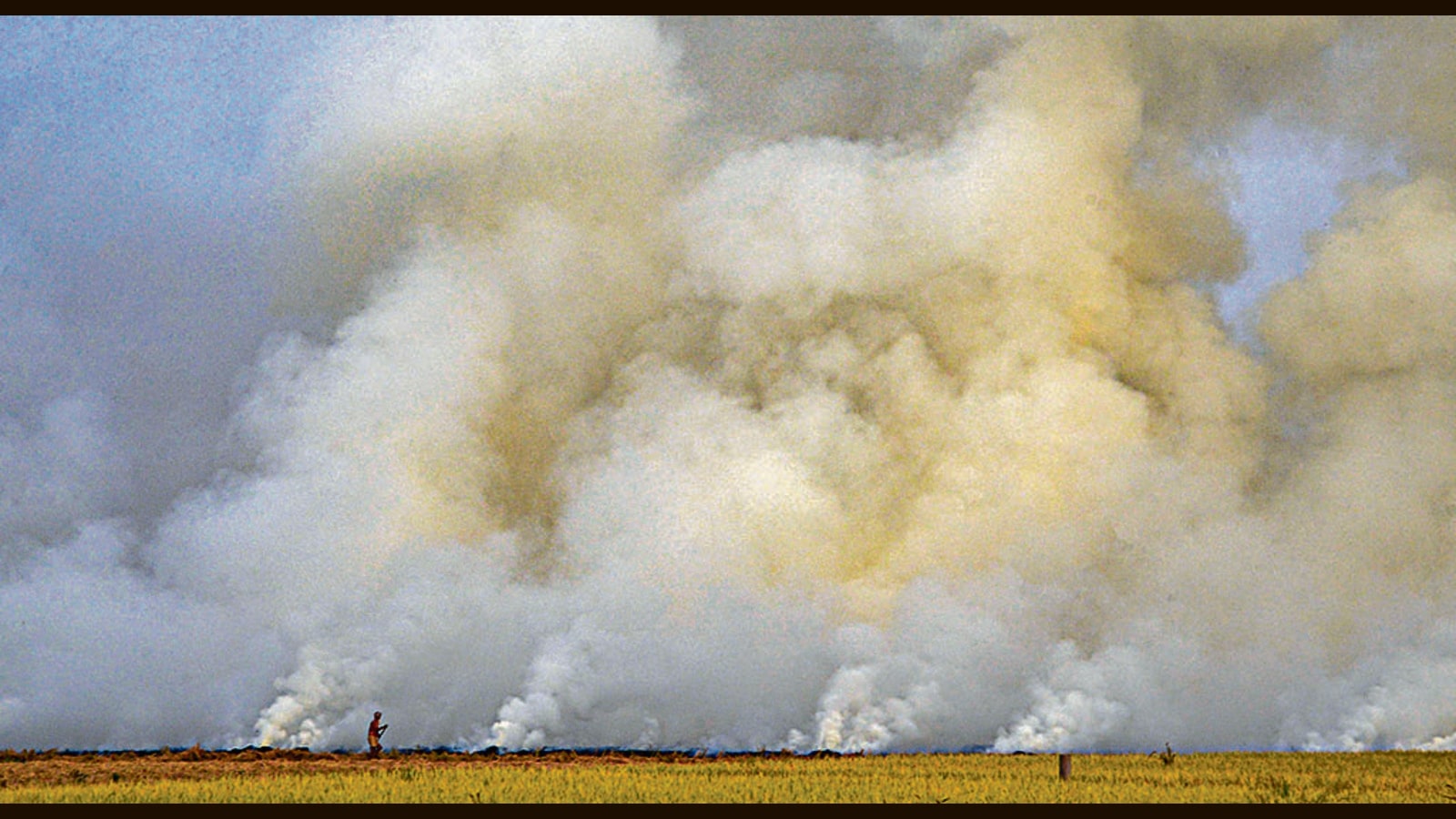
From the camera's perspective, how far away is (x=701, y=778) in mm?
59812

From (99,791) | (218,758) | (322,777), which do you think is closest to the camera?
(99,791)

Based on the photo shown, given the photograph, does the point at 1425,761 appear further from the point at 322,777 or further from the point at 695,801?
the point at 322,777

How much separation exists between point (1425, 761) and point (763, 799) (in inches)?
1967

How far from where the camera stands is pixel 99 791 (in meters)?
53.3

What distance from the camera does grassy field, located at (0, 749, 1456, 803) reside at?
5172 centimetres

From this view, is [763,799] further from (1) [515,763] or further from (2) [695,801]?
(1) [515,763]

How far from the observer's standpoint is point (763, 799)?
49.4 meters

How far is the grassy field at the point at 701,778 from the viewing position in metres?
51.7

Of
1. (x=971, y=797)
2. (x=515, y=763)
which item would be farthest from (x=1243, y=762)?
(x=515, y=763)
